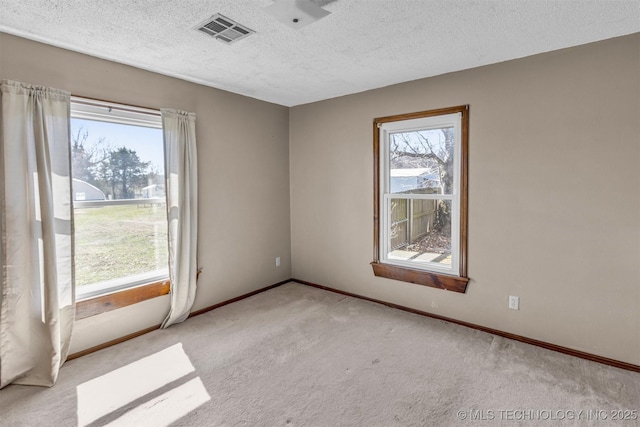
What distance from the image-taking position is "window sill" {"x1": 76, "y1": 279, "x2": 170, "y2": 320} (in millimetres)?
2750

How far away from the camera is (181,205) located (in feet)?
10.8

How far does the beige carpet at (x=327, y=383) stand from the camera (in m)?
2.05

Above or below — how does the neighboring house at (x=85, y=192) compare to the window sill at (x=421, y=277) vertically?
above

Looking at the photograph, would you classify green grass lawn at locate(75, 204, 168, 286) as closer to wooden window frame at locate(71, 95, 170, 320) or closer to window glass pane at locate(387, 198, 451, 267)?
wooden window frame at locate(71, 95, 170, 320)

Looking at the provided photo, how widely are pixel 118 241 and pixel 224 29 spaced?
1996mm

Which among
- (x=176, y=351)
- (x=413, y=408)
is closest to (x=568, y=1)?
(x=413, y=408)

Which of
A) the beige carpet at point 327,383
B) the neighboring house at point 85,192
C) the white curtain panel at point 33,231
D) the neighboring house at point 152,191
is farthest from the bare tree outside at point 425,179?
the white curtain panel at point 33,231

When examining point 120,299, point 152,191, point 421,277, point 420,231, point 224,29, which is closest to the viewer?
point 224,29

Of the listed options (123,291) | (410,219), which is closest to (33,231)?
(123,291)

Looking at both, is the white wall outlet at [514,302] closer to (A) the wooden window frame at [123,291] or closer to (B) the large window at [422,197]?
(B) the large window at [422,197]

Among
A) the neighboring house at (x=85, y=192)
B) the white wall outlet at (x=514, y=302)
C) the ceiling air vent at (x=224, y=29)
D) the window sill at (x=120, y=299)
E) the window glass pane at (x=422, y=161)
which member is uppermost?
the ceiling air vent at (x=224, y=29)

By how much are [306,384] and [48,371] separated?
5.97 feet

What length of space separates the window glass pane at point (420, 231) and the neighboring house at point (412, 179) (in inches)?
5.6

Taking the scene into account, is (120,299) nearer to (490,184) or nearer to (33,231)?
(33,231)
